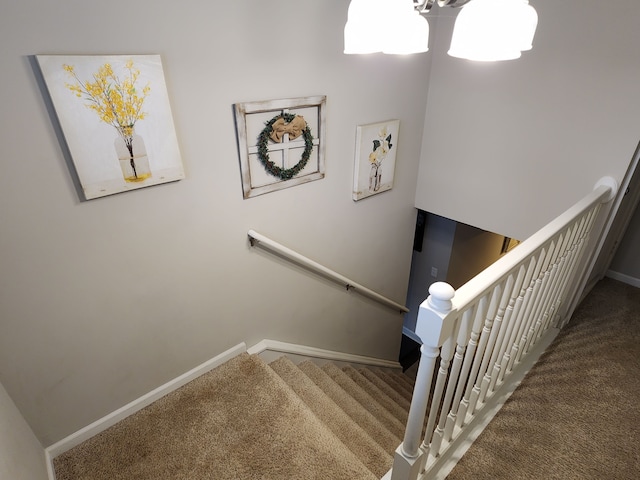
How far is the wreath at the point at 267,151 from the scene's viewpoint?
6.45 ft

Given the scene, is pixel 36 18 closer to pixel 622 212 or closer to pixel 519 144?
pixel 519 144

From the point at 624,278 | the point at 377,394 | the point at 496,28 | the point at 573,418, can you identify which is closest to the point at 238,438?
the point at 377,394

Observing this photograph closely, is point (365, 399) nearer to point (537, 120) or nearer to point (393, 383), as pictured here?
point (393, 383)

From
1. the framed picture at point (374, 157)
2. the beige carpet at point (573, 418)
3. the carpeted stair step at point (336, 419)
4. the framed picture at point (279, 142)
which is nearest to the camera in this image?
the beige carpet at point (573, 418)

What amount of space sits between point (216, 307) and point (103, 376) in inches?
25.4

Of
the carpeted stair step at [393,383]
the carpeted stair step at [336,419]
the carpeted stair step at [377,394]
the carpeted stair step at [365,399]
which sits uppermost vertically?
the carpeted stair step at [336,419]

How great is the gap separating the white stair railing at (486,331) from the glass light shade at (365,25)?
777 mm

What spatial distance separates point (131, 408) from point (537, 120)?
3023mm

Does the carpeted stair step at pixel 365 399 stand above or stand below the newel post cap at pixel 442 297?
below

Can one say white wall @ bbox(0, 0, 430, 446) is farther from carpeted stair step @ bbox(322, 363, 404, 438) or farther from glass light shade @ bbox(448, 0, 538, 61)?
glass light shade @ bbox(448, 0, 538, 61)

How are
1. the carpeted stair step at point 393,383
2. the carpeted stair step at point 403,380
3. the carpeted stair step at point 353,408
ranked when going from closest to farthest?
the carpeted stair step at point 353,408
the carpeted stair step at point 393,383
the carpeted stair step at point 403,380

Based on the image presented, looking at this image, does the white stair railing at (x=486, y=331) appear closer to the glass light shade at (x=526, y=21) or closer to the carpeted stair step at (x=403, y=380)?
the glass light shade at (x=526, y=21)

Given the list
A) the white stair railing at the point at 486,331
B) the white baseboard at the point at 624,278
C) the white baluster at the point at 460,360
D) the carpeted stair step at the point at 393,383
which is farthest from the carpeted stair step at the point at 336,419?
the white baseboard at the point at 624,278

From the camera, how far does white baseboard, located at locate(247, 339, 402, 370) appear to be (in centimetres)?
255
